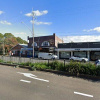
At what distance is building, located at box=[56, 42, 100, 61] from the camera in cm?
2706

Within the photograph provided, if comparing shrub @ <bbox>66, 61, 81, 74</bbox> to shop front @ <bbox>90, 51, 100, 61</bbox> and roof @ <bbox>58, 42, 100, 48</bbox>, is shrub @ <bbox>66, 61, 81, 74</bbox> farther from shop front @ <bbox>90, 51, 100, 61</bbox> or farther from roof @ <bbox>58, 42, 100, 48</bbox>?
shop front @ <bbox>90, 51, 100, 61</bbox>

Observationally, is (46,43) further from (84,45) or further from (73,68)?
(73,68)

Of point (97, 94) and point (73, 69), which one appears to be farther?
point (73, 69)

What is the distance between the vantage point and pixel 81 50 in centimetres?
2823

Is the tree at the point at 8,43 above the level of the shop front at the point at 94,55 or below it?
above

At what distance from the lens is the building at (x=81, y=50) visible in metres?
27.1

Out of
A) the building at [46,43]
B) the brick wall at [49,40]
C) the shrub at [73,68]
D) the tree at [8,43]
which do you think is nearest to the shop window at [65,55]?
the building at [46,43]

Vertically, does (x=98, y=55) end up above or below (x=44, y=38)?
below

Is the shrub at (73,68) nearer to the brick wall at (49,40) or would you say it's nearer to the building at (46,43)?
the building at (46,43)

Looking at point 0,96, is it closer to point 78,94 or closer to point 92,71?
point 78,94

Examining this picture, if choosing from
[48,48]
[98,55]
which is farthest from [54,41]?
[98,55]

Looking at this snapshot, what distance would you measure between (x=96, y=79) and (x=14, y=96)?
18.3ft

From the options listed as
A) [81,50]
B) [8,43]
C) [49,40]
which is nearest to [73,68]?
[81,50]

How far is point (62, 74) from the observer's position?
8.21 meters
